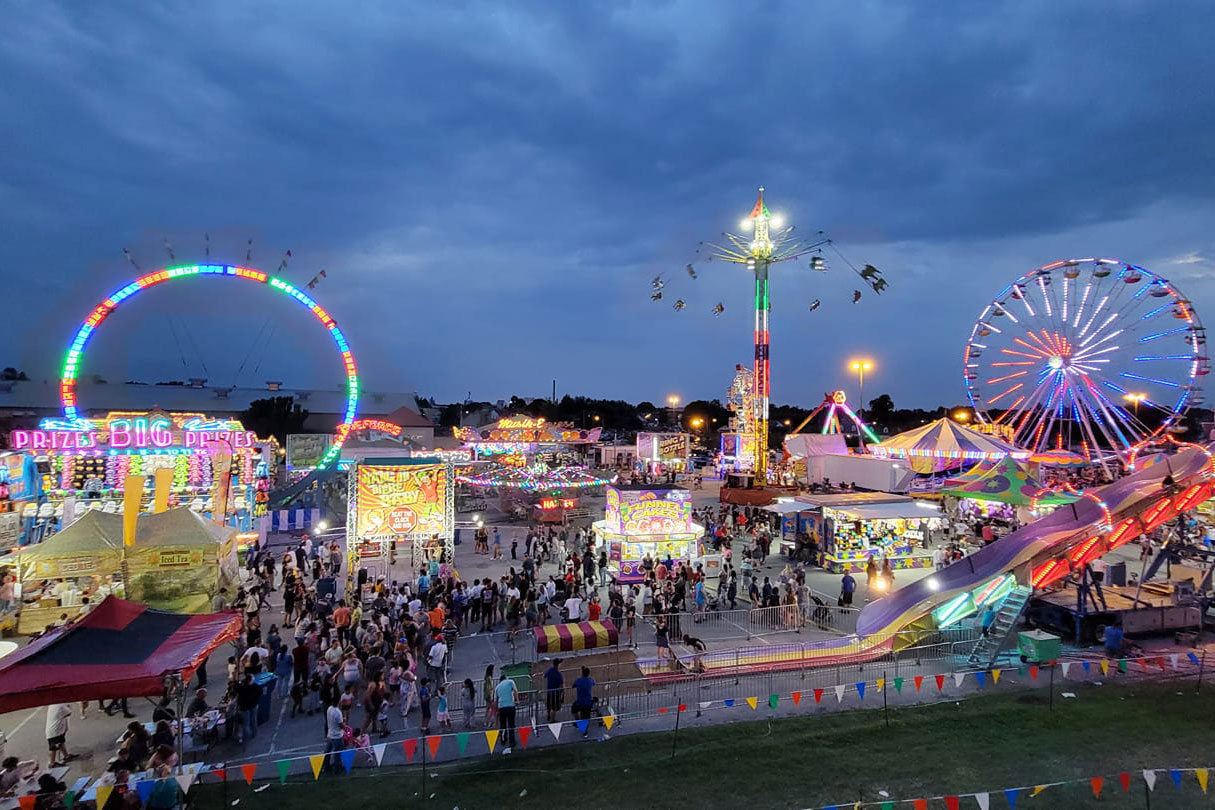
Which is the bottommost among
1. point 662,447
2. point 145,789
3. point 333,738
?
point 333,738

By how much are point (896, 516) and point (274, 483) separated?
3309cm

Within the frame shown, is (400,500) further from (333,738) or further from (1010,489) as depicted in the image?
(1010,489)

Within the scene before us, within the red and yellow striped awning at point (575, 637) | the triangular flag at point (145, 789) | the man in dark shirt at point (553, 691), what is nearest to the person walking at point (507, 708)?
the man in dark shirt at point (553, 691)

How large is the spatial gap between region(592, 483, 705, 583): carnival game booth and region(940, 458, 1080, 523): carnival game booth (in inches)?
501

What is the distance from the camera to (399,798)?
771 centimetres

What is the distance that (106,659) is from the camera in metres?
7.72

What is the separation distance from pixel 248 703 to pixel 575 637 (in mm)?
5054

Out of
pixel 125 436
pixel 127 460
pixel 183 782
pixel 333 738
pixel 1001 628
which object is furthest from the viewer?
pixel 127 460

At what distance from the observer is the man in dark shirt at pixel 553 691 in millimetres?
9766

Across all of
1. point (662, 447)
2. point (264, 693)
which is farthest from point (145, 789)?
point (662, 447)

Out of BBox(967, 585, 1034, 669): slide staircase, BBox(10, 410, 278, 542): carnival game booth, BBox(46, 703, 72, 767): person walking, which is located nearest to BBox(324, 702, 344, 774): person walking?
BBox(46, 703, 72, 767): person walking

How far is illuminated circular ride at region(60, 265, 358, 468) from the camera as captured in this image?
2147 centimetres

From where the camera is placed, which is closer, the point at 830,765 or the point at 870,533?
the point at 830,765

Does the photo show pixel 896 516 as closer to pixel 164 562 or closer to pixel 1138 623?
pixel 1138 623
